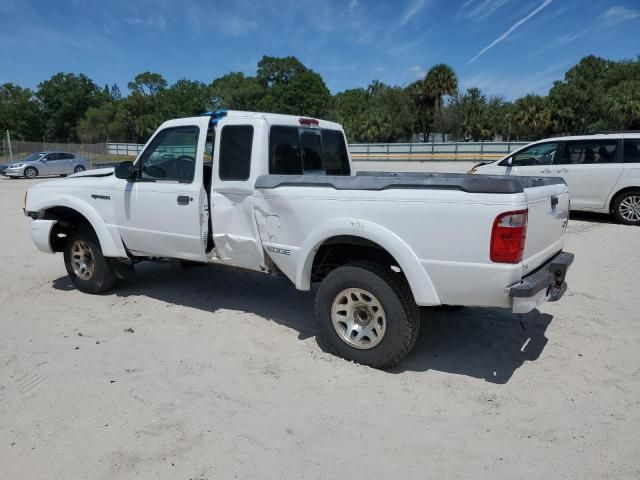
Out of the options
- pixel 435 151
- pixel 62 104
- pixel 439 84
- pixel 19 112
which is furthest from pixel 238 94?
pixel 435 151

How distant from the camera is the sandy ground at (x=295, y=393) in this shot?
2.96 meters

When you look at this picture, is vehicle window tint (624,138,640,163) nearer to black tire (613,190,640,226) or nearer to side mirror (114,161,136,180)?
black tire (613,190,640,226)

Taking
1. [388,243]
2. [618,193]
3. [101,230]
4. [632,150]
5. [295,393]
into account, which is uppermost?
[632,150]

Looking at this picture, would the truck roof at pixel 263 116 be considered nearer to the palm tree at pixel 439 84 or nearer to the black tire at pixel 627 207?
the black tire at pixel 627 207

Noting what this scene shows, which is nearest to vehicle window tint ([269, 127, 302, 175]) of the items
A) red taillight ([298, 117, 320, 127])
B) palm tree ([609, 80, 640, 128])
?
red taillight ([298, 117, 320, 127])

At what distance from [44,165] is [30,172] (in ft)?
2.50

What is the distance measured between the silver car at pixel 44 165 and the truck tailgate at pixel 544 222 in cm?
2597

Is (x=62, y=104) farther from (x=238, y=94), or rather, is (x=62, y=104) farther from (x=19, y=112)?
(x=238, y=94)

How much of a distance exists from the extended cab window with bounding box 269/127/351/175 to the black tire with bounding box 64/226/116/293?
2.55 m

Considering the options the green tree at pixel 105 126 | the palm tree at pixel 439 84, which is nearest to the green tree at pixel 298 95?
the green tree at pixel 105 126

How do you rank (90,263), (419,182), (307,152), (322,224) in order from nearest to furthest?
(419,182) → (322,224) → (307,152) → (90,263)

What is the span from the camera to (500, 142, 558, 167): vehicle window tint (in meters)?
11.1

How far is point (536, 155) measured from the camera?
1134 cm

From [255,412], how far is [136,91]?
250ft
